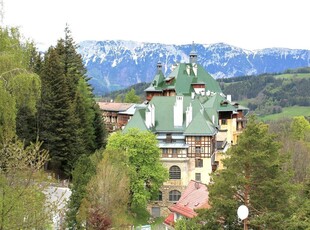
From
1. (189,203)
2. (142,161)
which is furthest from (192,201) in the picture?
(142,161)

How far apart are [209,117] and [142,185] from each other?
17644mm

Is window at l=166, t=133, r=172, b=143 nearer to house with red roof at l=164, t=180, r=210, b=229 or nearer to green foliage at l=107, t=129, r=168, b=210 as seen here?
green foliage at l=107, t=129, r=168, b=210

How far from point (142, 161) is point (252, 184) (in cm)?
2720

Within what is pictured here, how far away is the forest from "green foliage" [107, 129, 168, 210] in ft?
0.34

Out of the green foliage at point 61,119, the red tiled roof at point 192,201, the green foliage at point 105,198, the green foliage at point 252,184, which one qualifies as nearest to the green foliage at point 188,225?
the green foliage at point 252,184

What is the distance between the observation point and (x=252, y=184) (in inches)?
981

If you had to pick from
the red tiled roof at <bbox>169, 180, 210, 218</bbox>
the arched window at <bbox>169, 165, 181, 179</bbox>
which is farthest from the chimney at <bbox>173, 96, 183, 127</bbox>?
the red tiled roof at <bbox>169, 180, 210, 218</bbox>

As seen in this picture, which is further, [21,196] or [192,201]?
[192,201]

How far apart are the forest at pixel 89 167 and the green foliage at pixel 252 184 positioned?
0.16ft

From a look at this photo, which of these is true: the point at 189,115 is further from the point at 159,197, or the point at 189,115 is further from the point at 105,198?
the point at 105,198

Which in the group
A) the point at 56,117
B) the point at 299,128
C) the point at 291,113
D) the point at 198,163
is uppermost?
the point at 291,113

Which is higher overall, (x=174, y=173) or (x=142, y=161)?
(x=142, y=161)

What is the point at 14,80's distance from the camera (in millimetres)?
32844

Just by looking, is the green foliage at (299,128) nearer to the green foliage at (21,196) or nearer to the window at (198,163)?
the window at (198,163)
